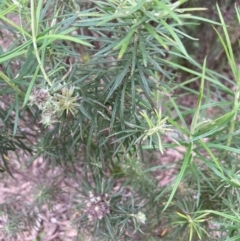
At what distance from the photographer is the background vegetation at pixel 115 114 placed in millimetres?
838

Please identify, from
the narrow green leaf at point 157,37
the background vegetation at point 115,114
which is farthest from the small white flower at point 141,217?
the narrow green leaf at point 157,37

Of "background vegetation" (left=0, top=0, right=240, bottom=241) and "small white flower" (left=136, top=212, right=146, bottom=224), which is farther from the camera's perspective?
"small white flower" (left=136, top=212, right=146, bottom=224)

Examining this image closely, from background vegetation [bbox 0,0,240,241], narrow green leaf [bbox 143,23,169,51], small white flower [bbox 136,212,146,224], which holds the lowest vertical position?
small white flower [bbox 136,212,146,224]

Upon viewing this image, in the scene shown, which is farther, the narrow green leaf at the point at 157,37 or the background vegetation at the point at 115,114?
the background vegetation at the point at 115,114

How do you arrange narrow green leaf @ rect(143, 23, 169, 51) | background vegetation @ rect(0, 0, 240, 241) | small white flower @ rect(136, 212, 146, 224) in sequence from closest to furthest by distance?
narrow green leaf @ rect(143, 23, 169, 51)
background vegetation @ rect(0, 0, 240, 241)
small white flower @ rect(136, 212, 146, 224)

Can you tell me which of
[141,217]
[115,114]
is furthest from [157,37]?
[141,217]

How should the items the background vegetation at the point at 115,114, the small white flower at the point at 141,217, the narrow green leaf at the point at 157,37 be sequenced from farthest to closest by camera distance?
the small white flower at the point at 141,217 → the background vegetation at the point at 115,114 → the narrow green leaf at the point at 157,37

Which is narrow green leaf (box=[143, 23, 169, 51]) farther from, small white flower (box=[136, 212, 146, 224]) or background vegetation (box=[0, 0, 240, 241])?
small white flower (box=[136, 212, 146, 224])

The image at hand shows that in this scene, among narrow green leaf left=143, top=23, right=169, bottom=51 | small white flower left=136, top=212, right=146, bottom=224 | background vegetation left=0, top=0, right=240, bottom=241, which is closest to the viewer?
narrow green leaf left=143, top=23, right=169, bottom=51

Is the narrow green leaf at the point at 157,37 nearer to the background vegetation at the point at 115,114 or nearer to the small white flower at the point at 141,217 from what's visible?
the background vegetation at the point at 115,114

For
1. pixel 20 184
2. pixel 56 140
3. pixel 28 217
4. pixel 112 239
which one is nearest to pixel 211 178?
pixel 112 239

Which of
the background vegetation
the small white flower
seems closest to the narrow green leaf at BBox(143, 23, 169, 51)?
the background vegetation

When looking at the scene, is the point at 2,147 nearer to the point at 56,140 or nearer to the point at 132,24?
the point at 56,140

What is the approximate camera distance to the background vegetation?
0.84m
